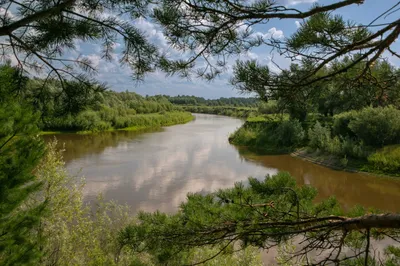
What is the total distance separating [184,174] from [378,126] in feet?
26.5

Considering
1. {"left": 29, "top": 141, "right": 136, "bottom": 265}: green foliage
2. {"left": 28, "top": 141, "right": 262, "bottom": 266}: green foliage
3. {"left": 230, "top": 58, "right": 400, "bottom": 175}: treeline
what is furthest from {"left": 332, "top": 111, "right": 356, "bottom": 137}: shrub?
{"left": 29, "top": 141, "right": 136, "bottom": 265}: green foliage

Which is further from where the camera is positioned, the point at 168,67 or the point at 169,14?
the point at 168,67

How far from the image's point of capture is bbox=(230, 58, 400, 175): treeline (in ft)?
5.68

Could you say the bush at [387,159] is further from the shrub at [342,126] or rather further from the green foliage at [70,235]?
the green foliage at [70,235]

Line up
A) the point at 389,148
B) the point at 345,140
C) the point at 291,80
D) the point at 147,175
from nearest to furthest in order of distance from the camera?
the point at 291,80, the point at 147,175, the point at 389,148, the point at 345,140

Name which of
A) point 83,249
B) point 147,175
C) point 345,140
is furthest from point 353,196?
point 83,249

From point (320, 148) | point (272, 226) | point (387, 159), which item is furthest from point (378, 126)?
point (272, 226)

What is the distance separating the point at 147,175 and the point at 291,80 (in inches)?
378

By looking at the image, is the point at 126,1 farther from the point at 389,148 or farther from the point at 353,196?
the point at 389,148

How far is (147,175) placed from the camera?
35.4ft

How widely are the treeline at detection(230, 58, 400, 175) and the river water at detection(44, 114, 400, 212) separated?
986 mm

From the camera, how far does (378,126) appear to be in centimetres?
1216

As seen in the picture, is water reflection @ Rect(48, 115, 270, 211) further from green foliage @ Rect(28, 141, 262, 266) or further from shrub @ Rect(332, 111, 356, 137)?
shrub @ Rect(332, 111, 356, 137)

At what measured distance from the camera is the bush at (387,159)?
447 inches
